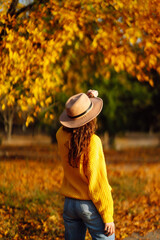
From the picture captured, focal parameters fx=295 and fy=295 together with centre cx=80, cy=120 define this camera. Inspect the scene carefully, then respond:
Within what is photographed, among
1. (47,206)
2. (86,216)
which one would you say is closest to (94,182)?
(86,216)

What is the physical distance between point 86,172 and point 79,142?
24 centimetres

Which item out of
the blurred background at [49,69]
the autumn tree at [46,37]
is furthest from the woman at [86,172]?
the autumn tree at [46,37]

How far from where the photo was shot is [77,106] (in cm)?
236

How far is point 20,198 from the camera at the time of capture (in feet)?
17.4

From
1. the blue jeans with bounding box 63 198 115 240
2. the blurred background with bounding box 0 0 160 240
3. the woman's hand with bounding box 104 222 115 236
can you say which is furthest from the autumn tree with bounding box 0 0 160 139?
the woman's hand with bounding box 104 222 115 236

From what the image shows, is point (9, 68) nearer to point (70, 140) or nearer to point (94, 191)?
point (70, 140)

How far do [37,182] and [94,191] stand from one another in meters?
4.30

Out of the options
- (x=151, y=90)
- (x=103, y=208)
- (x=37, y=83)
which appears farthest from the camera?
(x=151, y=90)

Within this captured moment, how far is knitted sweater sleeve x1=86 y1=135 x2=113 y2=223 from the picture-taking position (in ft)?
7.47

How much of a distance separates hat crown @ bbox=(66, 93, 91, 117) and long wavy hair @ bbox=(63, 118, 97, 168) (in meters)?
0.12

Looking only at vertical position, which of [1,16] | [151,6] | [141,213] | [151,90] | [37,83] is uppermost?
[1,16]

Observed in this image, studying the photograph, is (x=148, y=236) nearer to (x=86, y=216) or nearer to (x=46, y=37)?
(x=86, y=216)

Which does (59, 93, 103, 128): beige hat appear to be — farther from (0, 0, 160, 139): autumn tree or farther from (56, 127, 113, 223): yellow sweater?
(0, 0, 160, 139): autumn tree

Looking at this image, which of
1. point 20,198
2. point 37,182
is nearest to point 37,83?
point 20,198
